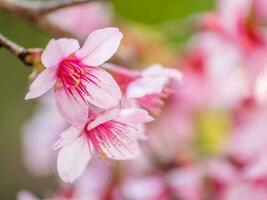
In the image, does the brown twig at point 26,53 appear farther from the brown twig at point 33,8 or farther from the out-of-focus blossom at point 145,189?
the out-of-focus blossom at point 145,189

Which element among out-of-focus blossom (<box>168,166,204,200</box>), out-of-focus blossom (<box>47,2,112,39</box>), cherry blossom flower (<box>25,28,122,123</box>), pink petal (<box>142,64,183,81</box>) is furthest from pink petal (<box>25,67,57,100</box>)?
out-of-focus blossom (<box>47,2,112,39</box>)

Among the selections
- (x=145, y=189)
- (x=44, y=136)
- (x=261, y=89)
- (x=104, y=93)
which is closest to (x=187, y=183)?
(x=145, y=189)

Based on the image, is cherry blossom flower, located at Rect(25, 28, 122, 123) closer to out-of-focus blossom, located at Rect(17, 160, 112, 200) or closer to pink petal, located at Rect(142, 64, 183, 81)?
pink petal, located at Rect(142, 64, 183, 81)

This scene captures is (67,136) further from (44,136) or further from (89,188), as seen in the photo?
(44,136)

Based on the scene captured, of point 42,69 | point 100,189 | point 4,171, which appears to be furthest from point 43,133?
point 4,171

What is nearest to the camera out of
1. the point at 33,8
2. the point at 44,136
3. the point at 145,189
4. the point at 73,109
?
the point at 73,109

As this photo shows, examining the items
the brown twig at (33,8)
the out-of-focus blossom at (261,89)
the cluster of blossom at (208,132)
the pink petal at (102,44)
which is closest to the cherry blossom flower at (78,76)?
the pink petal at (102,44)
